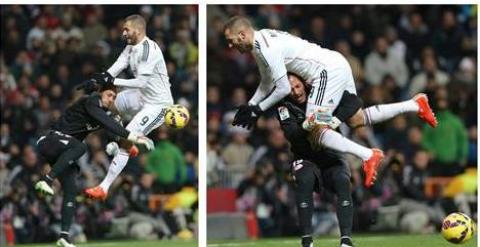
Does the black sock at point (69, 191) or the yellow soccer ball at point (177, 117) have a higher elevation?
the yellow soccer ball at point (177, 117)

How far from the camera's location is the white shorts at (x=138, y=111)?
13406 millimetres

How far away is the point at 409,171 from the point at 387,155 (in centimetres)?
38

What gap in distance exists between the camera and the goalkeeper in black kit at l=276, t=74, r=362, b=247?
41.1 feet

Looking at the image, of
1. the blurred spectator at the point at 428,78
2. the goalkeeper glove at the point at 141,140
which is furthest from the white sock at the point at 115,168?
the blurred spectator at the point at 428,78

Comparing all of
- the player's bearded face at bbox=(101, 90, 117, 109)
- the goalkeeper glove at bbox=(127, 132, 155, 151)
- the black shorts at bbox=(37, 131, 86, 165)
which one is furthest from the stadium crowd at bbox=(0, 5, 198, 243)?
the goalkeeper glove at bbox=(127, 132, 155, 151)

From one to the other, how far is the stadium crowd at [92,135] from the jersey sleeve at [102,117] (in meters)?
5.01

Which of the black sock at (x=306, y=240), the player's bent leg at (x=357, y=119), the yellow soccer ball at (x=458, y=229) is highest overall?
the player's bent leg at (x=357, y=119)

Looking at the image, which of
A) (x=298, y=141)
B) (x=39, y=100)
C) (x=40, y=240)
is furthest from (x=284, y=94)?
(x=39, y=100)

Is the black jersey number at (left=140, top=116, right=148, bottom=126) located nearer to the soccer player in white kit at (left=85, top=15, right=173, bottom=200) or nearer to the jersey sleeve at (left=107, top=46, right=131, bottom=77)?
the soccer player in white kit at (left=85, top=15, right=173, bottom=200)

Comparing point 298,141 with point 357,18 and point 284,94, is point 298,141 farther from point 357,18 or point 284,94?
point 357,18

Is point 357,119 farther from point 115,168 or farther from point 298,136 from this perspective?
point 115,168

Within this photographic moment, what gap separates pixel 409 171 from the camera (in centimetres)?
1973

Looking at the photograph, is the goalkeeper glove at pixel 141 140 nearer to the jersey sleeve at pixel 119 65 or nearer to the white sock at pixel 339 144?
the jersey sleeve at pixel 119 65

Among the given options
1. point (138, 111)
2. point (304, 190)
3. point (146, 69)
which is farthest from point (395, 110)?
point (138, 111)
